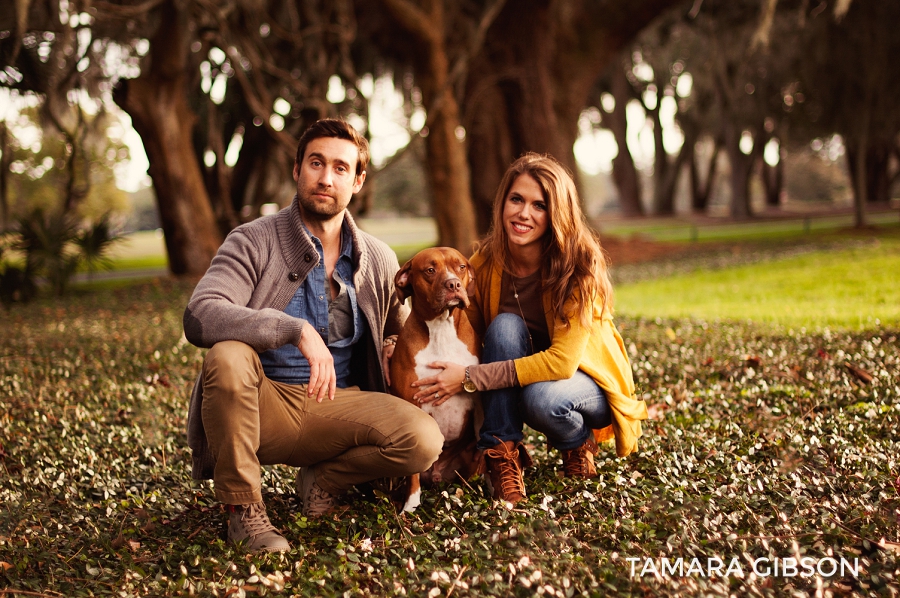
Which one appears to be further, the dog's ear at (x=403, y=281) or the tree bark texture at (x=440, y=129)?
the tree bark texture at (x=440, y=129)

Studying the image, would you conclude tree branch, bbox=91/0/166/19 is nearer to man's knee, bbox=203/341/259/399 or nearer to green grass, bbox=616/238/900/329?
green grass, bbox=616/238/900/329

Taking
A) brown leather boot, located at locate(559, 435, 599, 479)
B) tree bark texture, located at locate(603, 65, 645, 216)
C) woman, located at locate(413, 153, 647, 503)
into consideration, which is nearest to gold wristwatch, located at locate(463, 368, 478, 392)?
woman, located at locate(413, 153, 647, 503)

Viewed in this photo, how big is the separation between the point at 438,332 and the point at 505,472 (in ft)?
2.53

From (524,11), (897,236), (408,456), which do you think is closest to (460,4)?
(524,11)

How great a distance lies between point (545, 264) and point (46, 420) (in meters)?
3.65

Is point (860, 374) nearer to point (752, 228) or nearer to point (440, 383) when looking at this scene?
point (440, 383)

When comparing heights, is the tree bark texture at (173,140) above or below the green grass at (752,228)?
above

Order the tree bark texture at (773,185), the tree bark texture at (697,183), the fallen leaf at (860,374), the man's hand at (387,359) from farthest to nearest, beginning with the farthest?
1. the tree bark texture at (773,185)
2. the tree bark texture at (697,183)
3. the fallen leaf at (860,374)
4. the man's hand at (387,359)

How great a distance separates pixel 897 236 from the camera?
17.7 m

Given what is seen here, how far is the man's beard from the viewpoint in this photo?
12.0 ft

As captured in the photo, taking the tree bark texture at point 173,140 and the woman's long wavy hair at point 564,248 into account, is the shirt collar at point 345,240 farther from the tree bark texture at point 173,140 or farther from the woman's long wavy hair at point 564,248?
the tree bark texture at point 173,140

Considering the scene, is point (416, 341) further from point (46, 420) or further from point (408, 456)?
point (46, 420)

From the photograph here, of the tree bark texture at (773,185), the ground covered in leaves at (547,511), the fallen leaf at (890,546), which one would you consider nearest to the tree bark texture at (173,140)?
the ground covered in leaves at (547,511)

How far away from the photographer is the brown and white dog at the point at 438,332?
3555 mm
